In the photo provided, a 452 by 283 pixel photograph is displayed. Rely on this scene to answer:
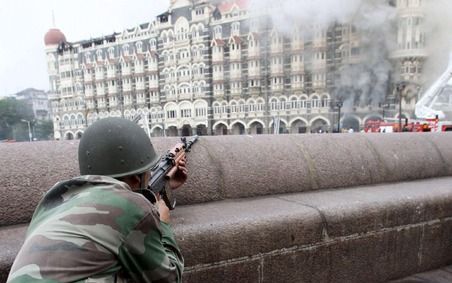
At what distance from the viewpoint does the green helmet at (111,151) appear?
3.92 feet

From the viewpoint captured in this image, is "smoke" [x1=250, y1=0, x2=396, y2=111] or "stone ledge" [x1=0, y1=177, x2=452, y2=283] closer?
"stone ledge" [x1=0, y1=177, x2=452, y2=283]

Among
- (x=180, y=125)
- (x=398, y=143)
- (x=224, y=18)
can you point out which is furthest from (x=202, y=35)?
(x=398, y=143)

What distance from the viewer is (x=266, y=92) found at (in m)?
44.0

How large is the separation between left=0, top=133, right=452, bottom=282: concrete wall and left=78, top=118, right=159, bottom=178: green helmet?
53 cm

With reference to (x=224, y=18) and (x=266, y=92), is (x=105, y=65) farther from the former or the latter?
(x=266, y=92)

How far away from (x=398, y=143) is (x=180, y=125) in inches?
1887

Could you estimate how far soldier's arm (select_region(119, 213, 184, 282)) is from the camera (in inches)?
37.8

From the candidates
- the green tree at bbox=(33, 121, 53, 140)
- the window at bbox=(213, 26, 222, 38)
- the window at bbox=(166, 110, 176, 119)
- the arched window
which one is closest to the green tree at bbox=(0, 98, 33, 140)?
the green tree at bbox=(33, 121, 53, 140)

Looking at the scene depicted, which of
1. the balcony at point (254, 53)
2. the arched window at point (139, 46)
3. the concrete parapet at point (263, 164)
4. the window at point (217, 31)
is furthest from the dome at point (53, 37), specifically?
the concrete parapet at point (263, 164)

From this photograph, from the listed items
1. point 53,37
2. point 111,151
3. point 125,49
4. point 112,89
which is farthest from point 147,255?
point 53,37

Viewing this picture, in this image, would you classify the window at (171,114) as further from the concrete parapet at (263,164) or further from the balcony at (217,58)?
the concrete parapet at (263,164)

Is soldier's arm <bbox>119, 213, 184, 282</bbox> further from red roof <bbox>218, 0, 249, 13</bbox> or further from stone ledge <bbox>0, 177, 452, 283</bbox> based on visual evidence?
red roof <bbox>218, 0, 249, 13</bbox>

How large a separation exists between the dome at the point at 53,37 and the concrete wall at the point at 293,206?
69.6 metres

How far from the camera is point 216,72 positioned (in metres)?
47.4
